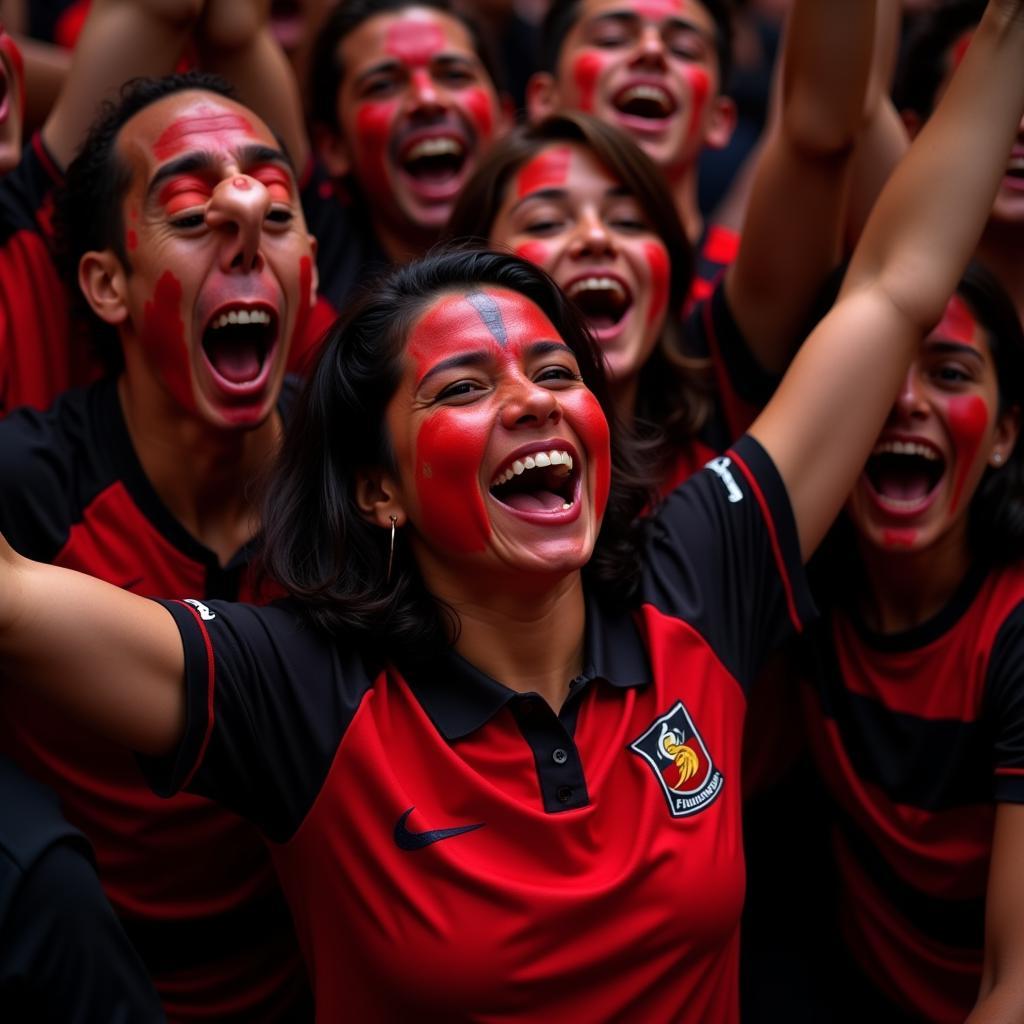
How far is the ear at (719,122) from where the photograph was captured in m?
3.67

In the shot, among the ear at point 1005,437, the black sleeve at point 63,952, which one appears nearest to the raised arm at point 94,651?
the black sleeve at point 63,952

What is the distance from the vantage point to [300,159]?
10.4 feet

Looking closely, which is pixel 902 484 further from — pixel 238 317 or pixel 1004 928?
pixel 238 317

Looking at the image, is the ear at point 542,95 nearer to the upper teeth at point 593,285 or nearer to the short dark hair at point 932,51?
the short dark hair at point 932,51

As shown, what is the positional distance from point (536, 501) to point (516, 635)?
→ 0.66ft

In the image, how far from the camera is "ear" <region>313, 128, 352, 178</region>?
361 cm

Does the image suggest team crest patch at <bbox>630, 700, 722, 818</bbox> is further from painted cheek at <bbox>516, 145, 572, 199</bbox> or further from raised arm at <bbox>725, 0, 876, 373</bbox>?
painted cheek at <bbox>516, 145, 572, 199</bbox>

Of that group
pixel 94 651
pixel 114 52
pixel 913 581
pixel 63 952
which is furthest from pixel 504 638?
pixel 114 52

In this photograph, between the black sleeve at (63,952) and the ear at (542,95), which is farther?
the ear at (542,95)

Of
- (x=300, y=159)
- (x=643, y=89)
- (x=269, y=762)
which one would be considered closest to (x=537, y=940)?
(x=269, y=762)

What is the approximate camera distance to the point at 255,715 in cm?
196

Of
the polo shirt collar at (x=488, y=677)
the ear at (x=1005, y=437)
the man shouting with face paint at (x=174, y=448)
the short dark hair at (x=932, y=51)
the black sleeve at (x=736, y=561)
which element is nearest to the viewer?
the polo shirt collar at (x=488, y=677)

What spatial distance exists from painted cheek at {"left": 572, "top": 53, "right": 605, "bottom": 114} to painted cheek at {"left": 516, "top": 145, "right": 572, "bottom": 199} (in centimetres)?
71

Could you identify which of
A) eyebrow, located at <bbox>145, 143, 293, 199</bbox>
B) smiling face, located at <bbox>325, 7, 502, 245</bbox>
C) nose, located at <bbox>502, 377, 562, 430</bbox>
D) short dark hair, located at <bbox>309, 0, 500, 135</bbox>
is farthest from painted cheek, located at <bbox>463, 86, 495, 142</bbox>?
nose, located at <bbox>502, 377, 562, 430</bbox>
